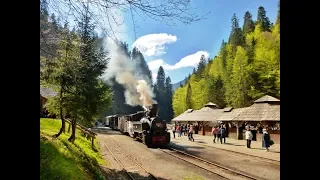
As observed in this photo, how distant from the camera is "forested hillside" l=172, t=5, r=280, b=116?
27797 millimetres

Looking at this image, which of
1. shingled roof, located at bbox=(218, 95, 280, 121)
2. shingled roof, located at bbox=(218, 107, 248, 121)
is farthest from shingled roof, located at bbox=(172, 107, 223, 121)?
shingled roof, located at bbox=(218, 95, 280, 121)

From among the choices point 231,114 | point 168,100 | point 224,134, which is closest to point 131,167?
point 224,134

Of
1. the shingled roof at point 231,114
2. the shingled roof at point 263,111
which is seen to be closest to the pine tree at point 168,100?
the shingled roof at point 231,114

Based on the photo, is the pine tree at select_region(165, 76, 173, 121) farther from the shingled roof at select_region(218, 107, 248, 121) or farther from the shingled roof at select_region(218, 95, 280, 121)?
the shingled roof at select_region(218, 95, 280, 121)

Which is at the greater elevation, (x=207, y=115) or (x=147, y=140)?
(x=207, y=115)

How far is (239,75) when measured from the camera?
133 ft

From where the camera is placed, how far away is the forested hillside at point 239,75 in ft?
91.2

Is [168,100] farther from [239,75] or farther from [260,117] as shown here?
[260,117]

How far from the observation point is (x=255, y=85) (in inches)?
1389

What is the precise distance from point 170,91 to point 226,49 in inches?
2154

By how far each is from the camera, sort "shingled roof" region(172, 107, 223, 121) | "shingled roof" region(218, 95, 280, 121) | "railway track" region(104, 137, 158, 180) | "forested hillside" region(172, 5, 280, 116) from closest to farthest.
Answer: "railway track" region(104, 137, 158, 180) → "shingled roof" region(218, 95, 280, 121) → "forested hillside" region(172, 5, 280, 116) → "shingled roof" region(172, 107, 223, 121)
